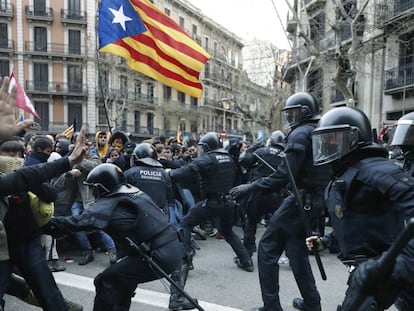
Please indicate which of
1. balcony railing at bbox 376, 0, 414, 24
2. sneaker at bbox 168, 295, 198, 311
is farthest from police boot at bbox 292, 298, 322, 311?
balcony railing at bbox 376, 0, 414, 24

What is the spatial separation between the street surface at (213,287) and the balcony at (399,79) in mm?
15270

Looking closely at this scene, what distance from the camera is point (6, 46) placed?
37000mm

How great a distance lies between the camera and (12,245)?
123 inches

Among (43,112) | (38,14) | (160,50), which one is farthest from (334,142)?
(38,14)

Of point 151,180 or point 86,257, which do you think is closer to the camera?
point 151,180

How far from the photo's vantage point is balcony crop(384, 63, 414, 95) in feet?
60.6

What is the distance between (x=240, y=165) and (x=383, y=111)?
51.2 feet

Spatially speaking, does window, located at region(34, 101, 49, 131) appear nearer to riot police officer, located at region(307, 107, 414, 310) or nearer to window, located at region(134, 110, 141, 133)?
window, located at region(134, 110, 141, 133)

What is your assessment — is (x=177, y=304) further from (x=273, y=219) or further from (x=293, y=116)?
(x=293, y=116)

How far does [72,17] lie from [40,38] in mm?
3658

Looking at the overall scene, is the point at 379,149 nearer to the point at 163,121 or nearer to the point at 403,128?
the point at 403,128

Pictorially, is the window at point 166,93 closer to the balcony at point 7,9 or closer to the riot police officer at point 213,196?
the balcony at point 7,9

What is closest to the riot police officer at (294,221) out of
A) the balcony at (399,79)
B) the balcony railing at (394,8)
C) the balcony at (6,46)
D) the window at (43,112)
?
the balcony at (399,79)

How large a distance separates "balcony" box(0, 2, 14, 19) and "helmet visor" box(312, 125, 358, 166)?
41.0 m
